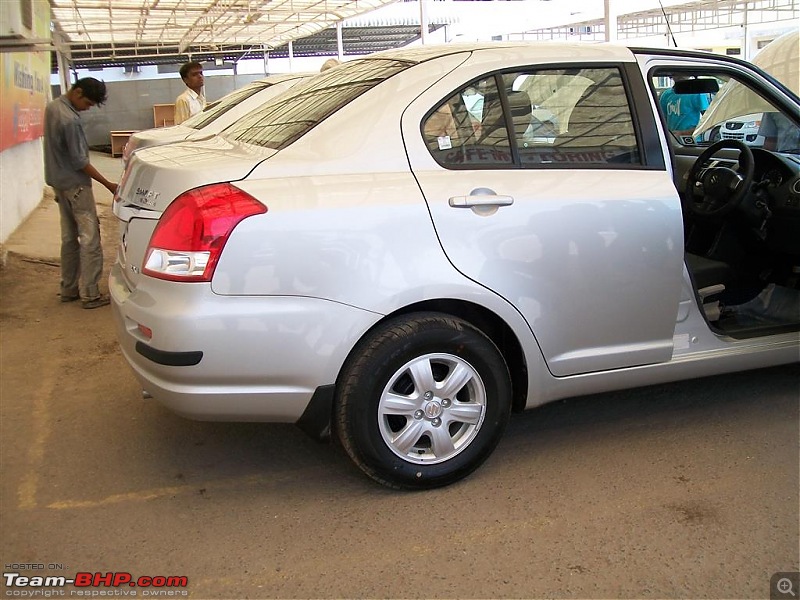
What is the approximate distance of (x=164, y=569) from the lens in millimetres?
2705

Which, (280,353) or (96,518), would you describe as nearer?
(280,353)

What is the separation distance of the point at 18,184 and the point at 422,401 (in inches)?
336

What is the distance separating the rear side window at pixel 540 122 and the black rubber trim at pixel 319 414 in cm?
100

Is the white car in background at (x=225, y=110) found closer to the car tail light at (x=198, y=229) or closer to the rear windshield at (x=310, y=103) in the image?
the rear windshield at (x=310, y=103)

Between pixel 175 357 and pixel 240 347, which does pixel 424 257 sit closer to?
pixel 240 347

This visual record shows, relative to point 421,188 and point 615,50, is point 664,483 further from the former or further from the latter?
point 615,50

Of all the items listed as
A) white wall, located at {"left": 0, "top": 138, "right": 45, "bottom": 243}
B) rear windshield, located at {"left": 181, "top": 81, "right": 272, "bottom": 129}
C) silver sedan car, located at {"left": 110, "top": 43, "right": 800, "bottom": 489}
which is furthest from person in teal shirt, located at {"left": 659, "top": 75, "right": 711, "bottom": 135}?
white wall, located at {"left": 0, "top": 138, "right": 45, "bottom": 243}

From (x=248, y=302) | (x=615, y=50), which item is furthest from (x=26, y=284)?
(x=615, y=50)

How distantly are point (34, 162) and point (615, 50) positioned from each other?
1068 cm

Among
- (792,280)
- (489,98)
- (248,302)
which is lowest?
(792,280)

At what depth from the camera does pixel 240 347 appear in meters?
2.77

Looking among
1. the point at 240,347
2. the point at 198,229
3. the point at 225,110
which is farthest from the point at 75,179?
the point at 240,347

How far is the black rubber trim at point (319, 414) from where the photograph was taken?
2900 millimetres

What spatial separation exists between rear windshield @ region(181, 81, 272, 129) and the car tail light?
5.29m
